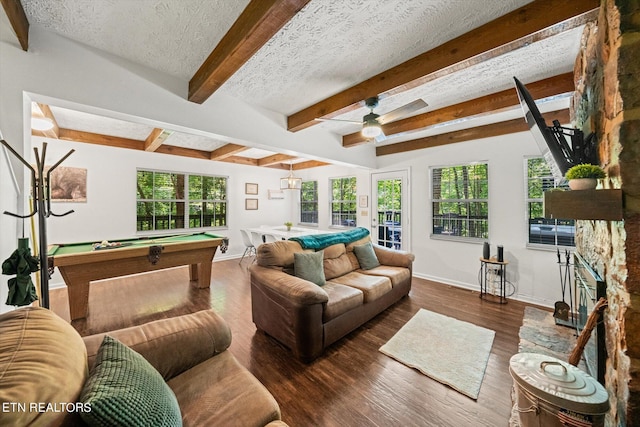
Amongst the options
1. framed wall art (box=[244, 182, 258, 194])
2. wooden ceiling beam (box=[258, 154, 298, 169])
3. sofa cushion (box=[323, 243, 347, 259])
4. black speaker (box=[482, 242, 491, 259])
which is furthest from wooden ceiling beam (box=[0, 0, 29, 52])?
black speaker (box=[482, 242, 491, 259])

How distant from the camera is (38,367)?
0.73 meters

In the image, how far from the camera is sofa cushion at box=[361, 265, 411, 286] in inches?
129

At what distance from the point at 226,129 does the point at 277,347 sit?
245 centimetres

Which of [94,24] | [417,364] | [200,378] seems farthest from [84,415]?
[94,24]

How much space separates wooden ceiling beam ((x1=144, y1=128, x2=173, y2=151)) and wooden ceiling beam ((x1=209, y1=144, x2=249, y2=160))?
1.19 meters

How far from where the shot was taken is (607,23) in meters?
1.35

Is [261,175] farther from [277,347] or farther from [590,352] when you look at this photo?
[590,352]

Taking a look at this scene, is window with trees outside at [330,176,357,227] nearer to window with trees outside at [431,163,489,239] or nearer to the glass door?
the glass door

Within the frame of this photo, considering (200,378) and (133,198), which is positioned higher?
(133,198)

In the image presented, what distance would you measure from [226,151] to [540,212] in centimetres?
560

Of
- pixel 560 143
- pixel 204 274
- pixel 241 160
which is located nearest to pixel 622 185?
pixel 560 143

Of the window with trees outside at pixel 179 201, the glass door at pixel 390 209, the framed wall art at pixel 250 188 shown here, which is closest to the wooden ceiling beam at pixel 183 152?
the window with trees outside at pixel 179 201

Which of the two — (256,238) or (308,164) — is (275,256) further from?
(308,164)

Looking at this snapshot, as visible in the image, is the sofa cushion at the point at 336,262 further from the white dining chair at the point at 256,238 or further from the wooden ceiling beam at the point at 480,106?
the white dining chair at the point at 256,238
